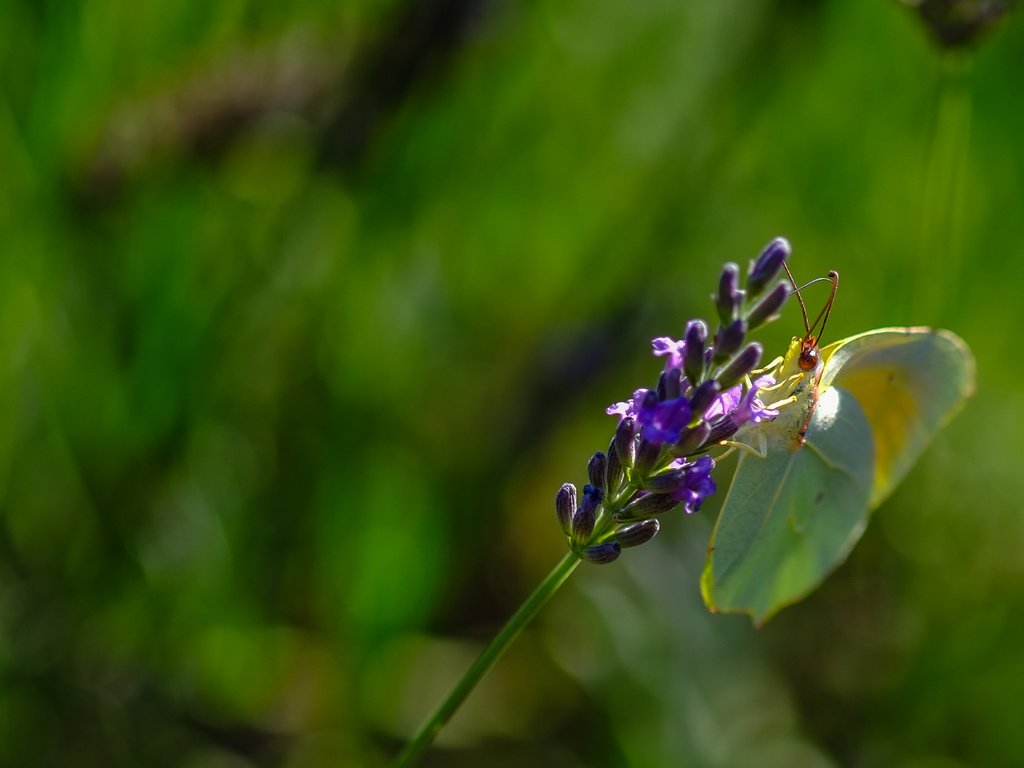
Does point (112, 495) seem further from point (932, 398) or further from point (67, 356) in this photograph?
point (932, 398)

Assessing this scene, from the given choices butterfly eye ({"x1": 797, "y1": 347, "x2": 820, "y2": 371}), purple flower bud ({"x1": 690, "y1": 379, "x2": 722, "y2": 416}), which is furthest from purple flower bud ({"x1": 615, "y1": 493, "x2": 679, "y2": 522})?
butterfly eye ({"x1": 797, "y1": 347, "x2": 820, "y2": 371})

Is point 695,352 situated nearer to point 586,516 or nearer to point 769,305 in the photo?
point 769,305

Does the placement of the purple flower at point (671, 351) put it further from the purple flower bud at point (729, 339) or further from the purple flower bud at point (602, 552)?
the purple flower bud at point (602, 552)

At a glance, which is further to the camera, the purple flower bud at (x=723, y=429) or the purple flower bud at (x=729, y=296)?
the purple flower bud at (x=723, y=429)

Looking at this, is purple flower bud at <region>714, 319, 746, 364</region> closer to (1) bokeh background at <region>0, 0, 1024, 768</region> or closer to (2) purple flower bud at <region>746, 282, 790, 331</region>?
(2) purple flower bud at <region>746, 282, 790, 331</region>

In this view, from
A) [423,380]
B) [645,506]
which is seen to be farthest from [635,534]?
[423,380]

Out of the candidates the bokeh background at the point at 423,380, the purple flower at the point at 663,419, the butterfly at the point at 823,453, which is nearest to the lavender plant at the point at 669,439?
the purple flower at the point at 663,419
